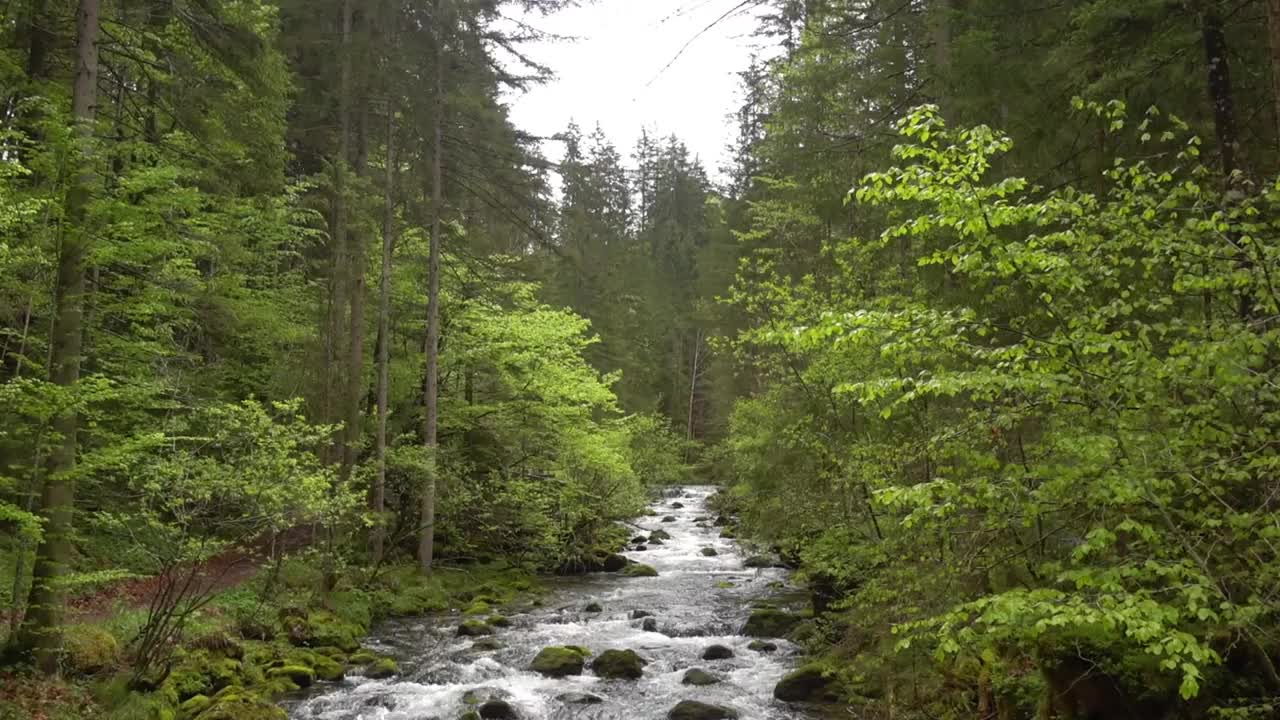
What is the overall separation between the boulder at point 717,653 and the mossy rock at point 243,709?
6980mm

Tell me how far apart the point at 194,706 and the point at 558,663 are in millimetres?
5480

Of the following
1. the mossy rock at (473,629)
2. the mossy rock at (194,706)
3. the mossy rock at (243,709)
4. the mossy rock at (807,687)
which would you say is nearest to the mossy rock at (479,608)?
the mossy rock at (473,629)

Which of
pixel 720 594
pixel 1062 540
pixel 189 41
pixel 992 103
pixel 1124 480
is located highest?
pixel 189 41

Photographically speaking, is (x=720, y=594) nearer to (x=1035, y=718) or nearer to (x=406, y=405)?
(x=406, y=405)

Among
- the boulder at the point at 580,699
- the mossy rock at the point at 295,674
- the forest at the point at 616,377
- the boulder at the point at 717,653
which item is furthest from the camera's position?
the boulder at the point at 717,653

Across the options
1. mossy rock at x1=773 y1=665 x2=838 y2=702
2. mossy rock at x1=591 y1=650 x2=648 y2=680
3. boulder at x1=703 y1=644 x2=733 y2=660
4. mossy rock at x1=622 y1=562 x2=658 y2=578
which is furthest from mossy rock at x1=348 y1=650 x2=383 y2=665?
mossy rock at x1=622 y1=562 x2=658 y2=578

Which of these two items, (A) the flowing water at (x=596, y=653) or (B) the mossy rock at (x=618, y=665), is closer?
(A) the flowing water at (x=596, y=653)

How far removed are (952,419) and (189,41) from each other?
1216 centimetres

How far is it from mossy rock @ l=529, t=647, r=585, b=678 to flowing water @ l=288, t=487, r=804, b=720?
18 centimetres

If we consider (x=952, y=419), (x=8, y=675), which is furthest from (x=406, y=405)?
(x=952, y=419)

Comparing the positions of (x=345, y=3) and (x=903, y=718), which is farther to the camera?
(x=345, y=3)

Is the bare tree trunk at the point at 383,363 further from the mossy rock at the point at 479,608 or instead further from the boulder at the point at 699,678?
the boulder at the point at 699,678

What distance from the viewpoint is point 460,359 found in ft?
70.1

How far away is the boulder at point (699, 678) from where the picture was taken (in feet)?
43.0
